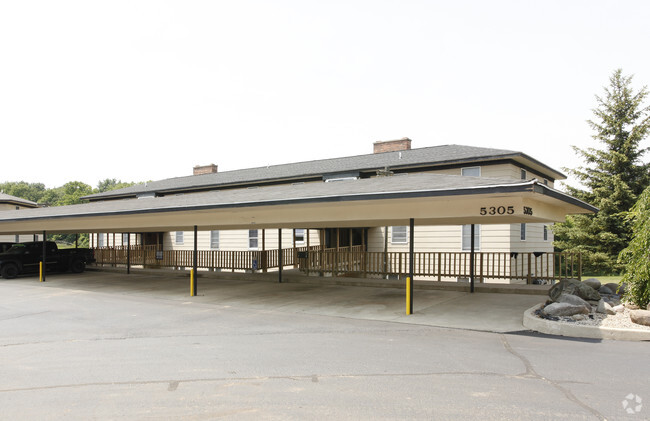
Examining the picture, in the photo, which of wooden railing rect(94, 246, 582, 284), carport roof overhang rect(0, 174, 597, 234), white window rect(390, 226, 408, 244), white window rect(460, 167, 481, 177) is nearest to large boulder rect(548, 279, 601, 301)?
carport roof overhang rect(0, 174, 597, 234)

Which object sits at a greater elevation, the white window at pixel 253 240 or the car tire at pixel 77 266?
the white window at pixel 253 240

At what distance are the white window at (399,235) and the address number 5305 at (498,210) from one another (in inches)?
507

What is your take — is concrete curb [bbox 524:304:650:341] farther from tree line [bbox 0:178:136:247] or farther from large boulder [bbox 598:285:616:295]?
tree line [bbox 0:178:136:247]

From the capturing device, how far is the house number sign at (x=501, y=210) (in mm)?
9906

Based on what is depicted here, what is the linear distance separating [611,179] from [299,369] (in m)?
30.0

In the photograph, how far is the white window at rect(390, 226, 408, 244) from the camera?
23.2m

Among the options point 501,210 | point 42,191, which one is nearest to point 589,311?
point 501,210

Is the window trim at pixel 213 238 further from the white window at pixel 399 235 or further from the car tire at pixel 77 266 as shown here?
the white window at pixel 399 235

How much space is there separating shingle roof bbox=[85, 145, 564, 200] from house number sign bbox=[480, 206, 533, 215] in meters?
9.84

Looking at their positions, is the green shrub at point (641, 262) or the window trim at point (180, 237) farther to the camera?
the window trim at point (180, 237)

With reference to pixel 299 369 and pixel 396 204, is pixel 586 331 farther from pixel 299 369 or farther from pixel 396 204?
pixel 299 369

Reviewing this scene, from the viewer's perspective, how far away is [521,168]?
69.8 feet

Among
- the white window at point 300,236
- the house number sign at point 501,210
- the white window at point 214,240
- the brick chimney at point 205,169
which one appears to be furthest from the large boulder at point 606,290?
the brick chimney at point 205,169

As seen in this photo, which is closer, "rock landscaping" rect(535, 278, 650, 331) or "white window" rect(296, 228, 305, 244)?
"rock landscaping" rect(535, 278, 650, 331)
